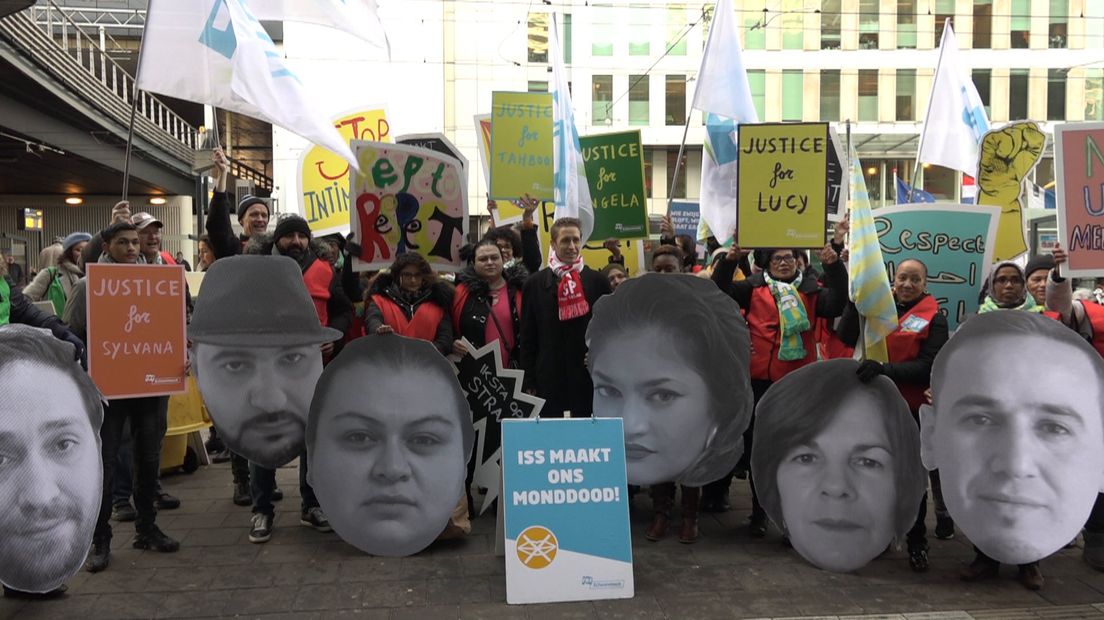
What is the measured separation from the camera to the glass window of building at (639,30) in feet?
105

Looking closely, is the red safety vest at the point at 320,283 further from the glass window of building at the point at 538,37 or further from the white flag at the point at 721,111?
the glass window of building at the point at 538,37

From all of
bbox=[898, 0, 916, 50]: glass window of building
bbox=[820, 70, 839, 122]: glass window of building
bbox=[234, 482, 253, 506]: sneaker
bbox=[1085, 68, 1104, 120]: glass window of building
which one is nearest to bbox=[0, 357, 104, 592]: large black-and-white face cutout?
bbox=[234, 482, 253, 506]: sneaker

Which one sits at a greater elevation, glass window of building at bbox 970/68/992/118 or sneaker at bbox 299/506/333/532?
glass window of building at bbox 970/68/992/118

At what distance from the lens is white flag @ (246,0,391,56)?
17.4 ft

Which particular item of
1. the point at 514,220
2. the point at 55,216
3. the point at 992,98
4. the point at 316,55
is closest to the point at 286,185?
the point at 316,55

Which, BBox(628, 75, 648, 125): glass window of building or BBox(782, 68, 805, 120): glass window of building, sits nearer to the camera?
BBox(782, 68, 805, 120): glass window of building

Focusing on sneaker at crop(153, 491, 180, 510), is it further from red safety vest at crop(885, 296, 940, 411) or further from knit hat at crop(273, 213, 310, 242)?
red safety vest at crop(885, 296, 940, 411)

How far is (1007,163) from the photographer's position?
285 inches

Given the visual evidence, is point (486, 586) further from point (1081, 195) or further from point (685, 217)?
point (685, 217)

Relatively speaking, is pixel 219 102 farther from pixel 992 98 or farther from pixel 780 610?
pixel 992 98

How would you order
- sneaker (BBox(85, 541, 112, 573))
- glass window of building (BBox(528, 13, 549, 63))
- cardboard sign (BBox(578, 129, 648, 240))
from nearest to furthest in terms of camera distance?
sneaker (BBox(85, 541, 112, 573))
cardboard sign (BBox(578, 129, 648, 240))
glass window of building (BBox(528, 13, 549, 63))

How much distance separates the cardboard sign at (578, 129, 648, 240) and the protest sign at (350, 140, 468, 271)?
164 centimetres

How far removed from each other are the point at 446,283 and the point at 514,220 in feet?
9.26

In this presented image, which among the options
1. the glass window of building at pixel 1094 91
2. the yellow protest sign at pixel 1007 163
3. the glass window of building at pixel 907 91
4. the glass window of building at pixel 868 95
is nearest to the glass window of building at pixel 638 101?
the glass window of building at pixel 868 95
